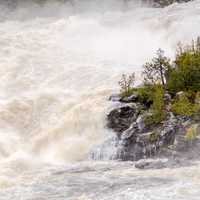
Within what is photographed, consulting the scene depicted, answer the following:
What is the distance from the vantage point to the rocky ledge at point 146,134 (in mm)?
18391

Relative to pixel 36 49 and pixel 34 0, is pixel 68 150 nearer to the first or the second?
A: pixel 36 49

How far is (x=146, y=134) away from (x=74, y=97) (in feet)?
19.0

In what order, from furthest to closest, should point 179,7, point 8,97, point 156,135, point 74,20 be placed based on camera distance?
point 74,20 < point 179,7 < point 8,97 < point 156,135

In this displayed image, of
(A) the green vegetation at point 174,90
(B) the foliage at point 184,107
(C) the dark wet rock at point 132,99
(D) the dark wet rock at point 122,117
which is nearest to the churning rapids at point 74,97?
(D) the dark wet rock at point 122,117

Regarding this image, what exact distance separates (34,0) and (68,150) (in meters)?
30.6

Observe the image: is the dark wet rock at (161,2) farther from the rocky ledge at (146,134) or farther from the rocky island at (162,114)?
the rocky ledge at (146,134)

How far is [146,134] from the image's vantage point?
19.5m

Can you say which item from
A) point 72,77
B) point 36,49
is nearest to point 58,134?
point 72,77

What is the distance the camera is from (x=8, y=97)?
84.1 ft

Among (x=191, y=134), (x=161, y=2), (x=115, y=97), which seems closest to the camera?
(x=191, y=134)

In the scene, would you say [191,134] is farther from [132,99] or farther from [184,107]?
[132,99]

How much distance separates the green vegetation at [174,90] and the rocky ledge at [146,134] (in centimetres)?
20

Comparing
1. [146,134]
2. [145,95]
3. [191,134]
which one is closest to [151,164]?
[191,134]

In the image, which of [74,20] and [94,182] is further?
[74,20]
